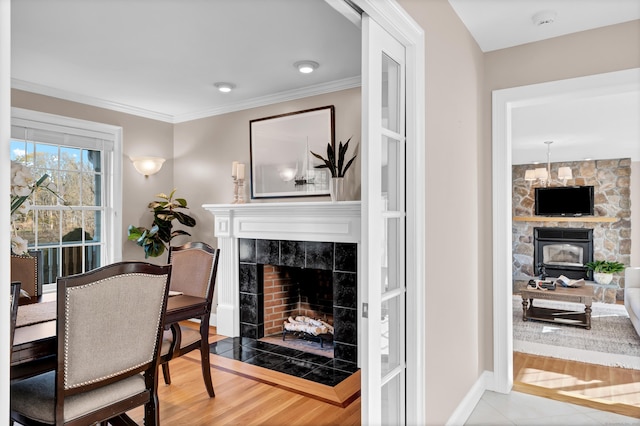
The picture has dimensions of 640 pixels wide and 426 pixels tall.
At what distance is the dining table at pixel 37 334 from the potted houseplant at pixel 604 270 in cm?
792

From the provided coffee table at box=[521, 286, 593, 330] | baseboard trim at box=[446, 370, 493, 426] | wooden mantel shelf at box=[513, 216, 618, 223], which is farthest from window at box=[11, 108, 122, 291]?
wooden mantel shelf at box=[513, 216, 618, 223]

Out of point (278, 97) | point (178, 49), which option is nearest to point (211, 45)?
point (178, 49)

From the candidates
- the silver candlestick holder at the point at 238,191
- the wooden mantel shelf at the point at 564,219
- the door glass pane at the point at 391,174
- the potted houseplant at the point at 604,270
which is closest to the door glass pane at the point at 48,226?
the silver candlestick holder at the point at 238,191

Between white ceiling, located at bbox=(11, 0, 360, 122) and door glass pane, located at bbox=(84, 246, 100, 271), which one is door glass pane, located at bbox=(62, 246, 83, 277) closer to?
door glass pane, located at bbox=(84, 246, 100, 271)

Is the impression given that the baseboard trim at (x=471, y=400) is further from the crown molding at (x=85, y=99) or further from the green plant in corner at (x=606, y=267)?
the green plant in corner at (x=606, y=267)

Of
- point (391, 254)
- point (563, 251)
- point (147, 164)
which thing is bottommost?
point (563, 251)

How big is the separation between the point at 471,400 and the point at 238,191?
114 inches

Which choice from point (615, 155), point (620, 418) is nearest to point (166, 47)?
point (620, 418)

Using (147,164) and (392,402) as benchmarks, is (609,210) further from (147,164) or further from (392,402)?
(147,164)

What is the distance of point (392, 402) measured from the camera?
6.34ft

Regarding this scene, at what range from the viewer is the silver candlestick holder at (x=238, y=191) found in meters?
4.38

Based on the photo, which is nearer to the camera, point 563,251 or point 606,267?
point 606,267

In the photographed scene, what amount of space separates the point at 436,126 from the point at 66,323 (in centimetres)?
197

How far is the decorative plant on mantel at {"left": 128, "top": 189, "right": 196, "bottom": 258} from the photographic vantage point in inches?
177
